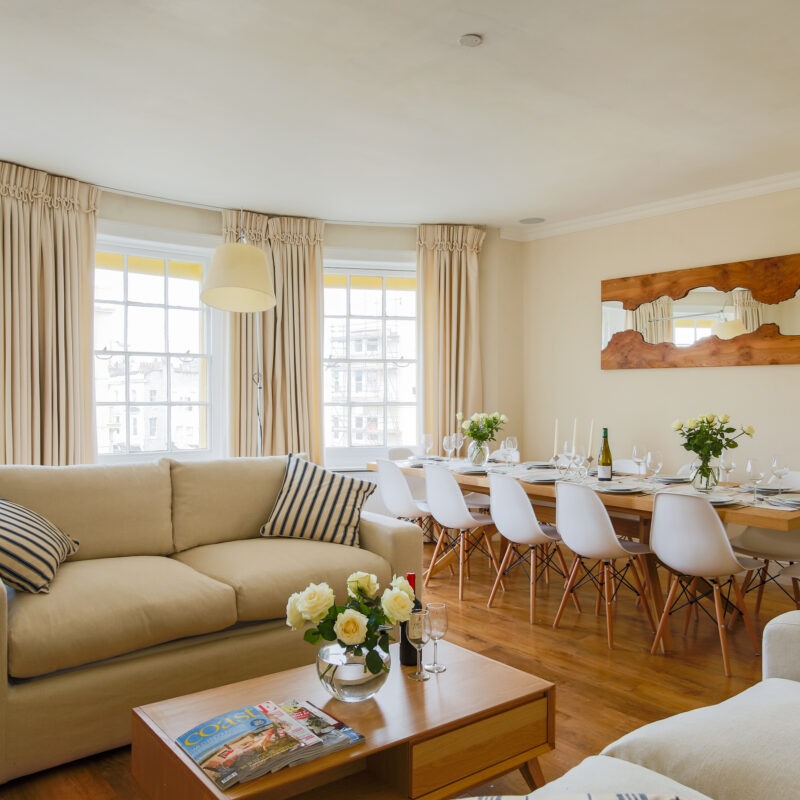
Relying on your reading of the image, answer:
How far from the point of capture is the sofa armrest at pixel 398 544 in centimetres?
329

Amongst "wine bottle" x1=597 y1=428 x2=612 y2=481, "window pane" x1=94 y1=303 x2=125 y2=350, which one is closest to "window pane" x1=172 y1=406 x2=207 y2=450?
"window pane" x1=94 y1=303 x2=125 y2=350

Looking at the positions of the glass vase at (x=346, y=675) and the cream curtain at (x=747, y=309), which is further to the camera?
the cream curtain at (x=747, y=309)

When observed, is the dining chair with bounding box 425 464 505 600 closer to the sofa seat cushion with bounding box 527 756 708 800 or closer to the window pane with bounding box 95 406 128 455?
the window pane with bounding box 95 406 128 455

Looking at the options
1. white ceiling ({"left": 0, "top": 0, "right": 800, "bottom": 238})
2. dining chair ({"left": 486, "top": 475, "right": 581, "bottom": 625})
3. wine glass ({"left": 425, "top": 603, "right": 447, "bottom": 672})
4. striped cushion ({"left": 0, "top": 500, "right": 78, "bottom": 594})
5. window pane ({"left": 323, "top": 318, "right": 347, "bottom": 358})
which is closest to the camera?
wine glass ({"left": 425, "top": 603, "right": 447, "bottom": 672})

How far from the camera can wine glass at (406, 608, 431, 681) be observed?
212cm

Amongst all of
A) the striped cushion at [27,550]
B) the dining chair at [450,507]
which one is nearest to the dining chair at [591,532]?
the dining chair at [450,507]

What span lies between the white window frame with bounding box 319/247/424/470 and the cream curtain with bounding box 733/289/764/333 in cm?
242

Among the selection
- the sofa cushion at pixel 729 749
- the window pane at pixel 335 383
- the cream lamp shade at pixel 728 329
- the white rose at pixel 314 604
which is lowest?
the sofa cushion at pixel 729 749

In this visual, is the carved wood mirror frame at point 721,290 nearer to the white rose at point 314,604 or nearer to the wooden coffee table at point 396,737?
the wooden coffee table at point 396,737

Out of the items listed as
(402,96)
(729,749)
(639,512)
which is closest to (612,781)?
(729,749)

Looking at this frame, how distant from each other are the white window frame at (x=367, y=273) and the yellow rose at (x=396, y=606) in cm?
394

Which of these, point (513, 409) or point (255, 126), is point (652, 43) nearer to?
point (255, 126)

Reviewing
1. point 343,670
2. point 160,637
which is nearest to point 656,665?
point 343,670

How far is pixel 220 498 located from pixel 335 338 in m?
2.83
